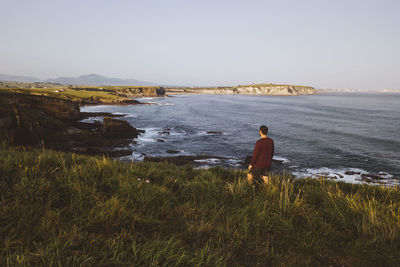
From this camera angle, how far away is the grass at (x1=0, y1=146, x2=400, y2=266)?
2754 millimetres

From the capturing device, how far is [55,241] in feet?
8.79

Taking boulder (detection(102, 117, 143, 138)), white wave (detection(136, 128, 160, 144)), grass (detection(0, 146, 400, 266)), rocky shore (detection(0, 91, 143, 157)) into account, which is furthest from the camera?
white wave (detection(136, 128, 160, 144))

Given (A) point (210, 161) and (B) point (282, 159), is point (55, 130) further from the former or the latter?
(B) point (282, 159)

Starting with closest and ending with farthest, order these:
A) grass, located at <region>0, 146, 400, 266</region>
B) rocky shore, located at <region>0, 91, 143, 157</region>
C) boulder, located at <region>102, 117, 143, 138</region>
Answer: grass, located at <region>0, 146, 400, 266</region> < rocky shore, located at <region>0, 91, 143, 157</region> < boulder, located at <region>102, 117, 143, 138</region>

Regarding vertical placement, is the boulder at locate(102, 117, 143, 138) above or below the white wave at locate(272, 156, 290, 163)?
above

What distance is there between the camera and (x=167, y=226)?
12.3 feet

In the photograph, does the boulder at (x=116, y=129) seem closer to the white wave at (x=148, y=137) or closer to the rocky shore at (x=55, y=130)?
the rocky shore at (x=55, y=130)

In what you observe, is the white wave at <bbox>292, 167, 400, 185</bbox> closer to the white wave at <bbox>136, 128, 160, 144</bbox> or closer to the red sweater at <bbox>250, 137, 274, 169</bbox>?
the red sweater at <bbox>250, 137, 274, 169</bbox>

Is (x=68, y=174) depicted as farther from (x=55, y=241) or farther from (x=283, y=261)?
(x=283, y=261)

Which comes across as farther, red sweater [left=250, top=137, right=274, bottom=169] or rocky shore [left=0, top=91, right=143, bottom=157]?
rocky shore [left=0, top=91, right=143, bottom=157]

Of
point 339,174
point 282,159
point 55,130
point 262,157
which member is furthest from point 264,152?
point 55,130

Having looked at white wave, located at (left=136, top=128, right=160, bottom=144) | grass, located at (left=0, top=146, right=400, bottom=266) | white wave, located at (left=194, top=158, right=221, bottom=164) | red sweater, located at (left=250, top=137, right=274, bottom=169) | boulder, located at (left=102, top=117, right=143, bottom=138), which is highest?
red sweater, located at (left=250, top=137, right=274, bottom=169)

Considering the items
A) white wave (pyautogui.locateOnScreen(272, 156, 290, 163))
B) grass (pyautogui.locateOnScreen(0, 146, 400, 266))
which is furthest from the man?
white wave (pyautogui.locateOnScreen(272, 156, 290, 163))

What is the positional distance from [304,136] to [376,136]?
1073 centimetres
